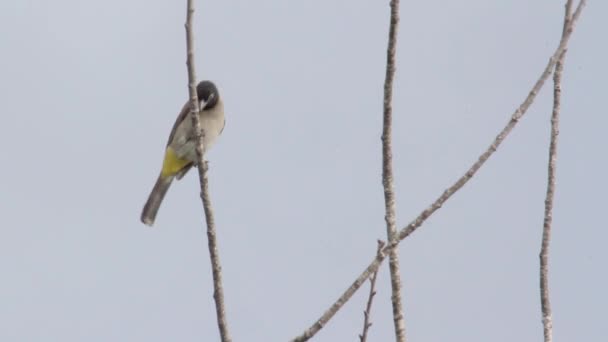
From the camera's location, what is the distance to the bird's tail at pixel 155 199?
11297 millimetres

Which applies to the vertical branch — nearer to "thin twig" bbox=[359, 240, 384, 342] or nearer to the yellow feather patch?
"thin twig" bbox=[359, 240, 384, 342]

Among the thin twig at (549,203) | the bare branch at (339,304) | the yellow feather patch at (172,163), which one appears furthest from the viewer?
the yellow feather patch at (172,163)

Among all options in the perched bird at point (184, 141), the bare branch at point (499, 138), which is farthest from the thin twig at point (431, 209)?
the perched bird at point (184, 141)

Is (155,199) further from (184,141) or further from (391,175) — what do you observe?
(391,175)

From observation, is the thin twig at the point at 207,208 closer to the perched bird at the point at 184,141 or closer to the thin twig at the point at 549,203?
the thin twig at the point at 549,203

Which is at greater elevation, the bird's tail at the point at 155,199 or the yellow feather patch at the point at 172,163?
the yellow feather patch at the point at 172,163

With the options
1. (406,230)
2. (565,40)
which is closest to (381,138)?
(406,230)

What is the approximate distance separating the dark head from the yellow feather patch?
0.62 metres

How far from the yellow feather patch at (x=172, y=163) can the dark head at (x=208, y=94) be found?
619mm

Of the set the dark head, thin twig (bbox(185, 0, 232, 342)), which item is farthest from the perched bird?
thin twig (bbox(185, 0, 232, 342))

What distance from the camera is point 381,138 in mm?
3920

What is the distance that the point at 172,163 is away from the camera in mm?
11078

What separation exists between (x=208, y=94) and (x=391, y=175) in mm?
7472

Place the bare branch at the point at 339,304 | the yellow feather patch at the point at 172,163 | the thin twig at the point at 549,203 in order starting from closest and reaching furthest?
the bare branch at the point at 339,304 < the thin twig at the point at 549,203 < the yellow feather patch at the point at 172,163
